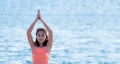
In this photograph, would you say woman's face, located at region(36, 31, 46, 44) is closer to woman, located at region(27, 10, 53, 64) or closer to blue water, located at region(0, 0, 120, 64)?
woman, located at region(27, 10, 53, 64)

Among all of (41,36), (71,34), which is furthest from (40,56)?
(71,34)

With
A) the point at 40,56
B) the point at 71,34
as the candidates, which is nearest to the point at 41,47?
the point at 40,56

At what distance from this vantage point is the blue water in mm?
10266

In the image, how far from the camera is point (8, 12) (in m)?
21.9

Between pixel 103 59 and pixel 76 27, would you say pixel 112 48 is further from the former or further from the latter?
pixel 76 27

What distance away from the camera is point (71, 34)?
45.9 feet

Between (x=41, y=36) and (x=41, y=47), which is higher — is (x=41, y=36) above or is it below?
above

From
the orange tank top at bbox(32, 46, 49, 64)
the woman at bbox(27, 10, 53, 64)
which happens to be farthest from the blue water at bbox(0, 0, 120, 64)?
the orange tank top at bbox(32, 46, 49, 64)

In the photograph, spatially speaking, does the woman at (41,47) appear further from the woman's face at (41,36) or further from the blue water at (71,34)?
the blue water at (71,34)

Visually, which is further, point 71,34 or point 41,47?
point 71,34

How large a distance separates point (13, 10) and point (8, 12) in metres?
0.99

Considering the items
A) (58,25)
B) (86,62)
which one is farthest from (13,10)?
(86,62)

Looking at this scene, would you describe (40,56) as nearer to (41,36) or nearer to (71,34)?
(41,36)

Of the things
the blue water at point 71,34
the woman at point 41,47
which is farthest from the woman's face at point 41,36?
the blue water at point 71,34
